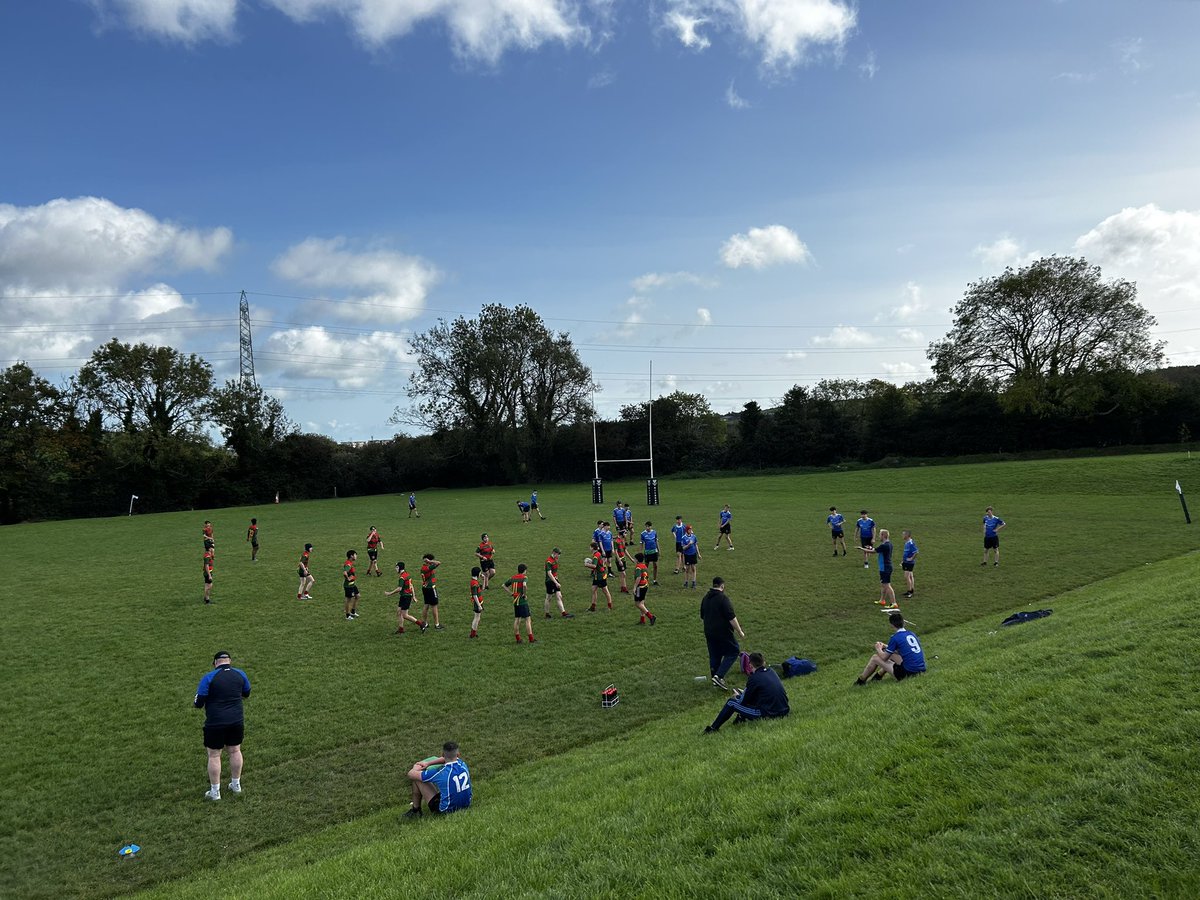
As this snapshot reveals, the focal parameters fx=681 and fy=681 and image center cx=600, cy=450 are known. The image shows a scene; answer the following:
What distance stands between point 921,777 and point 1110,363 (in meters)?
62.8

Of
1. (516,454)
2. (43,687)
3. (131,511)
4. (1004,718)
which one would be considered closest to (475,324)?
(516,454)

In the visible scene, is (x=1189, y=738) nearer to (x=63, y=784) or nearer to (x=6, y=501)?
(x=63, y=784)

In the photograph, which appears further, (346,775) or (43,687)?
(43,687)

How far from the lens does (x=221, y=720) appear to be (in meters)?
9.13

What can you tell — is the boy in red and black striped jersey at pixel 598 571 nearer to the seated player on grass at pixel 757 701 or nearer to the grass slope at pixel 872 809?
the seated player on grass at pixel 757 701

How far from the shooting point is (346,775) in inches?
370

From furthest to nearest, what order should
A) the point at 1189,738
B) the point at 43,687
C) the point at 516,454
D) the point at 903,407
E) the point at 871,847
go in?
the point at 516,454 → the point at 903,407 → the point at 43,687 → the point at 1189,738 → the point at 871,847

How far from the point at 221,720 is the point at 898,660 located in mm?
9496

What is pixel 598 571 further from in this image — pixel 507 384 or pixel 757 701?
pixel 507 384

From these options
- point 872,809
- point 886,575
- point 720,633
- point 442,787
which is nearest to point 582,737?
point 442,787

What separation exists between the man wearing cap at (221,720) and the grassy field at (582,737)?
1.17ft

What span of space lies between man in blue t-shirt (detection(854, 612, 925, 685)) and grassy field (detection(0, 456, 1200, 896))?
71 cm

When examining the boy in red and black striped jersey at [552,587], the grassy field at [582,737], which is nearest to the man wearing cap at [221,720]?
the grassy field at [582,737]

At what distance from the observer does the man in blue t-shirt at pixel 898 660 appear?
32.4 feet
